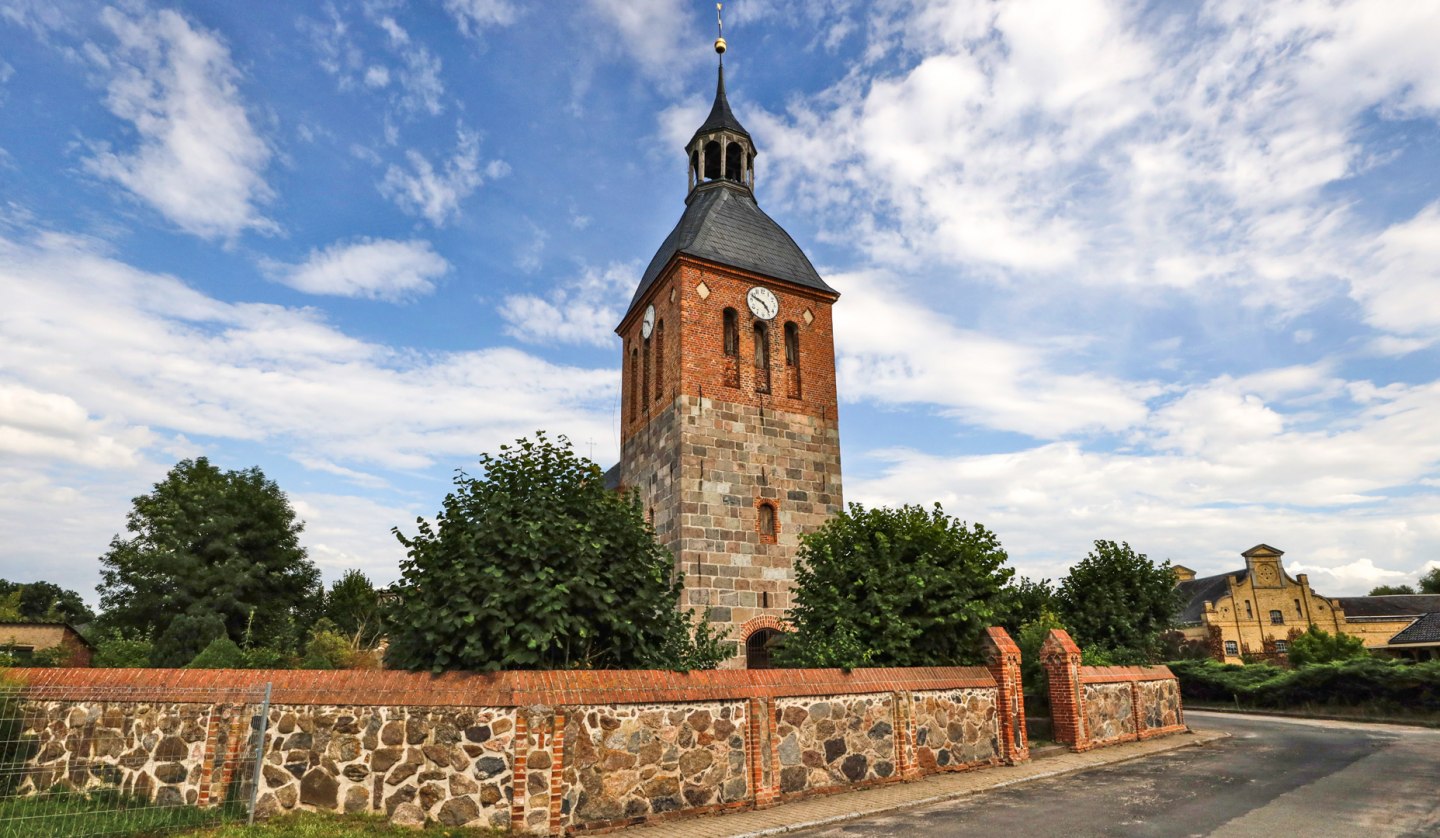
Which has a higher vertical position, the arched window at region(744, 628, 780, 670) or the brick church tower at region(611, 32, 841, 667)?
the brick church tower at region(611, 32, 841, 667)

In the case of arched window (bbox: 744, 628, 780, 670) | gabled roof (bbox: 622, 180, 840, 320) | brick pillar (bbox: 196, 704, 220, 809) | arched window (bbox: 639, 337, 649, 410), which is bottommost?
brick pillar (bbox: 196, 704, 220, 809)

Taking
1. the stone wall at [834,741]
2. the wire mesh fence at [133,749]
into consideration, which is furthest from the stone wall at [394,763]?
the stone wall at [834,741]

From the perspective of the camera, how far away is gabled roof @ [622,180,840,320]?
870 inches

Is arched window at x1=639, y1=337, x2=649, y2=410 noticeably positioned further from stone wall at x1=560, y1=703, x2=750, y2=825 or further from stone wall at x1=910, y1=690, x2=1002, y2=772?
stone wall at x1=560, y1=703, x2=750, y2=825

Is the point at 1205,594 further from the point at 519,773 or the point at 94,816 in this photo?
the point at 94,816

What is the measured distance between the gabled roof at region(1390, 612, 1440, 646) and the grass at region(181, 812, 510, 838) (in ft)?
165

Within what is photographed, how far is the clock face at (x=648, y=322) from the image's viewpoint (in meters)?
23.3

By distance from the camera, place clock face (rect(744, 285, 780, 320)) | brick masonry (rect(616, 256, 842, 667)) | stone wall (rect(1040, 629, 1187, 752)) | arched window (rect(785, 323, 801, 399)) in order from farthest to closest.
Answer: arched window (rect(785, 323, 801, 399)) → clock face (rect(744, 285, 780, 320)) → brick masonry (rect(616, 256, 842, 667)) → stone wall (rect(1040, 629, 1187, 752))

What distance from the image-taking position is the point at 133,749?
8.61 meters

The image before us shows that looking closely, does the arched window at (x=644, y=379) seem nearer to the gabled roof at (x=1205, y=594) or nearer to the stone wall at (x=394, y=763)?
the stone wall at (x=394, y=763)

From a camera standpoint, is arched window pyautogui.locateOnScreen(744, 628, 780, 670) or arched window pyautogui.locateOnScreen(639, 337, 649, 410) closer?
arched window pyautogui.locateOnScreen(744, 628, 780, 670)

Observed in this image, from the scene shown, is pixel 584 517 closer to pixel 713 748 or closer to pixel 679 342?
pixel 713 748

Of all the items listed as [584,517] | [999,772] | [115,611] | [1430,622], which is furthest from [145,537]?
[1430,622]

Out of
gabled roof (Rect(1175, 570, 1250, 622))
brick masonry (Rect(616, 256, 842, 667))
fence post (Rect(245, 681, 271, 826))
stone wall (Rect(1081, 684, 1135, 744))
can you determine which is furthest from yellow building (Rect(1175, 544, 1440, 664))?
fence post (Rect(245, 681, 271, 826))
